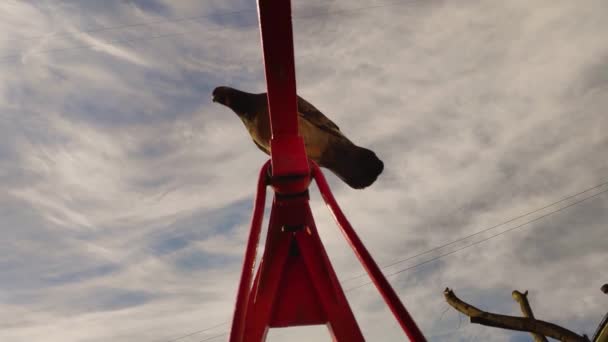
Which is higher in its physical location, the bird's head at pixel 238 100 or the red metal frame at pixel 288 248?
the bird's head at pixel 238 100

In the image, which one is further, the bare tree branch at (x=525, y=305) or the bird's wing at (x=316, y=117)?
the bare tree branch at (x=525, y=305)

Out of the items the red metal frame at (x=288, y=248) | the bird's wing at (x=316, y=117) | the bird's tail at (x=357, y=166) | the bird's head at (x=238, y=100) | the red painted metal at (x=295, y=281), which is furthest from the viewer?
the bird's head at (x=238, y=100)

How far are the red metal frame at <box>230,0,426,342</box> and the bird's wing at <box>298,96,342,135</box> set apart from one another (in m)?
2.09

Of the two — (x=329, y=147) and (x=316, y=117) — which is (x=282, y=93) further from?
(x=316, y=117)

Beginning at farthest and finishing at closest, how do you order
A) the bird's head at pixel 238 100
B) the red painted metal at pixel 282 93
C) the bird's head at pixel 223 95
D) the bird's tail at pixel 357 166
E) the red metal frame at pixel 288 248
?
the bird's head at pixel 223 95, the bird's head at pixel 238 100, the bird's tail at pixel 357 166, the red metal frame at pixel 288 248, the red painted metal at pixel 282 93

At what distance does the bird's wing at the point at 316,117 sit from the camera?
4.96m

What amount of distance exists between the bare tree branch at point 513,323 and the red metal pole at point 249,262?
126 inches

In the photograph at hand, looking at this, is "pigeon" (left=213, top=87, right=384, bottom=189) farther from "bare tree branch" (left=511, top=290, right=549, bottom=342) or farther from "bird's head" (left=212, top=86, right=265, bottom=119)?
"bare tree branch" (left=511, top=290, right=549, bottom=342)

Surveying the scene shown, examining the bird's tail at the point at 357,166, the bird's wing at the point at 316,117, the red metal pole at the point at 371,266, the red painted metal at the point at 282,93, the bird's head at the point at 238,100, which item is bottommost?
the red metal pole at the point at 371,266

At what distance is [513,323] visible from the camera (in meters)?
5.09

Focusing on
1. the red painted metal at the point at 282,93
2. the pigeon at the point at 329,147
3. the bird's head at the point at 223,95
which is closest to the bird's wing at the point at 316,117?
the pigeon at the point at 329,147

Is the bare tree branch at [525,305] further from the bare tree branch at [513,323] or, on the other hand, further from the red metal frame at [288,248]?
the red metal frame at [288,248]

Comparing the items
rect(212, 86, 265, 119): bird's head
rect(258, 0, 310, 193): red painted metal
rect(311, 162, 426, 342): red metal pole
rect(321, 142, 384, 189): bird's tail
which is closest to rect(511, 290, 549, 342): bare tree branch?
rect(321, 142, 384, 189): bird's tail

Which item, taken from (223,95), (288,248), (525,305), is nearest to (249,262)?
(288,248)
